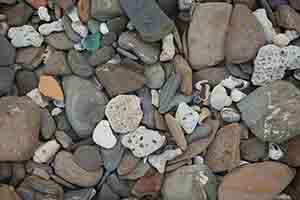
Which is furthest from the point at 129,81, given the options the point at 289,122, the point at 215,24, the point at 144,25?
the point at 289,122

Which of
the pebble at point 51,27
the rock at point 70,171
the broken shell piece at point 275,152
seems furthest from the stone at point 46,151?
the broken shell piece at point 275,152

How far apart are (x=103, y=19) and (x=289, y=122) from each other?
0.48m

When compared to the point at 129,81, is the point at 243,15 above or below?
above

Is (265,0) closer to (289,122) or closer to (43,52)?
(289,122)

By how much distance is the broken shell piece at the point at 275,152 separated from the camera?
47.5 inches

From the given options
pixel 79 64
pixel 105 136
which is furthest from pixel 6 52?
pixel 105 136

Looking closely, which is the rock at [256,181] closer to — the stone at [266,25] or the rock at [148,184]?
the rock at [148,184]

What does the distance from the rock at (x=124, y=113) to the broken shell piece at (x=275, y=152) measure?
309 mm

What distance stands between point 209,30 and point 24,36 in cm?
43

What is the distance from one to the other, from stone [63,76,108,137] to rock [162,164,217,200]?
8.5 inches

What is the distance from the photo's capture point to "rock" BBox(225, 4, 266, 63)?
1.19 meters

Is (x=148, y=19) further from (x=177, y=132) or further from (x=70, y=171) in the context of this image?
(x=70, y=171)

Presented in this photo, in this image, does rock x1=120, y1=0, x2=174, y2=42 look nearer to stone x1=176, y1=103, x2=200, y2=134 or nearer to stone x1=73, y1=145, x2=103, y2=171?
stone x1=176, y1=103, x2=200, y2=134

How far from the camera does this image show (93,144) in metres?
1.21
